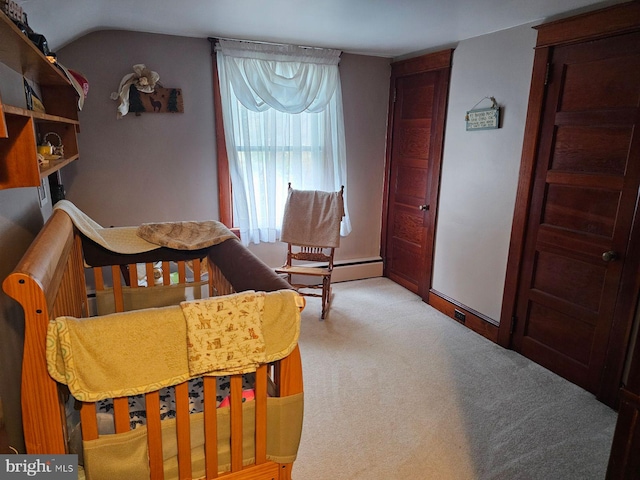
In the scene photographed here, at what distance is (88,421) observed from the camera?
1.13 meters

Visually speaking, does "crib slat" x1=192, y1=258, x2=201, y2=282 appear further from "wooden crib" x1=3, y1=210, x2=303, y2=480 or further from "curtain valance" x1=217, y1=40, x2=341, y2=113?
"curtain valance" x1=217, y1=40, x2=341, y2=113

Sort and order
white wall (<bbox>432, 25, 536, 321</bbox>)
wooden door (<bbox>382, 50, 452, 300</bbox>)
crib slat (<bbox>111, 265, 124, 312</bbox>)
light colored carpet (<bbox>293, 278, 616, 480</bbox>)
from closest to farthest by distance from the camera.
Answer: light colored carpet (<bbox>293, 278, 616, 480</bbox>)
crib slat (<bbox>111, 265, 124, 312</bbox>)
white wall (<bbox>432, 25, 536, 321</bbox>)
wooden door (<bbox>382, 50, 452, 300</bbox>)

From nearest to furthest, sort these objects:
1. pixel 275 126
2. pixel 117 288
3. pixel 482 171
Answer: pixel 117 288 → pixel 482 171 → pixel 275 126

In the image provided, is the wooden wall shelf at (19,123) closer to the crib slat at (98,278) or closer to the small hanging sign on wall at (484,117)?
the crib slat at (98,278)

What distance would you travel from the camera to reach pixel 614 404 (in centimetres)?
225

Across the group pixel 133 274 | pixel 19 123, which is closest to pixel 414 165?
pixel 133 274

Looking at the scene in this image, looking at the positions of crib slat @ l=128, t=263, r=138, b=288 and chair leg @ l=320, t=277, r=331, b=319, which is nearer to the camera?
crib slat @ l=128, t=263, r=138, b=288

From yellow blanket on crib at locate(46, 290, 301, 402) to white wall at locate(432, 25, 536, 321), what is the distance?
2340mm

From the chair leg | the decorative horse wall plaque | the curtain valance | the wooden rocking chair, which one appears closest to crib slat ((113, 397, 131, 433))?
the chair leg

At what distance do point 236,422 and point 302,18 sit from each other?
2426 mm

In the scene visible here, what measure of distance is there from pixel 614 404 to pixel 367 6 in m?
2.64

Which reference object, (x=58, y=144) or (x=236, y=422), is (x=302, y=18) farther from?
(x=236, y=422)

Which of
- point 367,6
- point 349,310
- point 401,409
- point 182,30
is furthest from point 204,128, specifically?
point 401,409

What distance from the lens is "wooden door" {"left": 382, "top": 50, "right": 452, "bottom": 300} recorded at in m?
3.46
